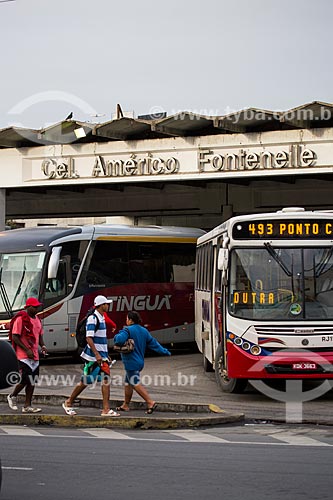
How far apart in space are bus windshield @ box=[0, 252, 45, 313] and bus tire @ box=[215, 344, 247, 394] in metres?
7.19

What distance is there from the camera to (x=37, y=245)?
2508cm

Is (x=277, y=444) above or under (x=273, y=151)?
under

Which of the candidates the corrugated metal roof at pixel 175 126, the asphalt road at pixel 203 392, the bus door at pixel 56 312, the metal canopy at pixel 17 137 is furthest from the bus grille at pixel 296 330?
the metal canopy at pixel 17 137

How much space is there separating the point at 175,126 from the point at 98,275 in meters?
5.96

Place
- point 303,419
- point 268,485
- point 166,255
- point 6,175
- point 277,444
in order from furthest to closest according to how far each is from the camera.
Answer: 1. point 6,175
2. point 166,255
3. point 303,419
4. point 277,444
5. point 268,485

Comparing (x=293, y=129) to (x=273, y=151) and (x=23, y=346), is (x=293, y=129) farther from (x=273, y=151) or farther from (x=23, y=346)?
(x=23, y=346)

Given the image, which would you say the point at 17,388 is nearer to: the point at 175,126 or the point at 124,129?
the point at 175,126

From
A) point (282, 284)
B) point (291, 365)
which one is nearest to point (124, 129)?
point (282, 284)

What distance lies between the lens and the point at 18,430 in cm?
1418

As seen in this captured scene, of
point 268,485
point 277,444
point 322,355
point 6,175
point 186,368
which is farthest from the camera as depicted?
point 6,175

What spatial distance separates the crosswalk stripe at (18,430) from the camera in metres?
13.6

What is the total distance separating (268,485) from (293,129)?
20561mm

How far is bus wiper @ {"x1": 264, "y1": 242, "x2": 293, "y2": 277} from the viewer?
17.1m

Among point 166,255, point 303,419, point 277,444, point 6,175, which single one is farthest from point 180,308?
point 277,444
